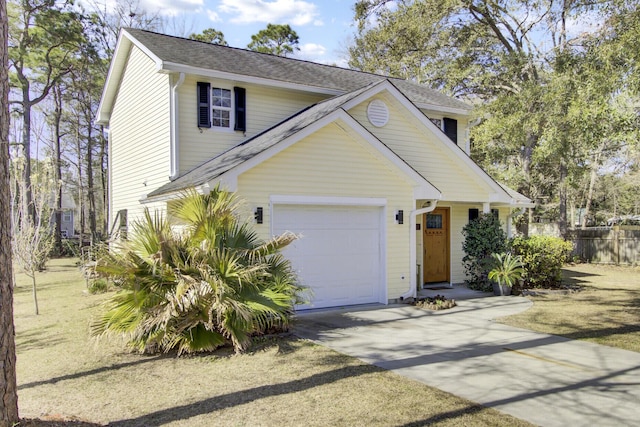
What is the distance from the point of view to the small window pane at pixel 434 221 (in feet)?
47.3

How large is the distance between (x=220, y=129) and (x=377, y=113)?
13.6 feet

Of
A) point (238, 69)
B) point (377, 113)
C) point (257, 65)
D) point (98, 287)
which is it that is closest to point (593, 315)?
point (377, 113)

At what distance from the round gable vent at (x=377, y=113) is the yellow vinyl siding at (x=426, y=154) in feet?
0.34

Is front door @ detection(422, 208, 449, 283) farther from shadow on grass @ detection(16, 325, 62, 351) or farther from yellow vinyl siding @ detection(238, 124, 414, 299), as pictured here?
shadow on grass @ detection(16, 325, 62, 351)

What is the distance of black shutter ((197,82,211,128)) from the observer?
468 inches

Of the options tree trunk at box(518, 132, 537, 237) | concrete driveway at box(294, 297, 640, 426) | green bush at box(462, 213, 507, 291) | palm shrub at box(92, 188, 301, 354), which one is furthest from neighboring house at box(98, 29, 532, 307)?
tree trunk at box(518, 132, 537, 237)

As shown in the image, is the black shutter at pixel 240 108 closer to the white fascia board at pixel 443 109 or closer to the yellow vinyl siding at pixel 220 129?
the yellow vinyl siding at pixel 220 129

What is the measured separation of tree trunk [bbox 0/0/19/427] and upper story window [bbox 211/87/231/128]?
317 inches

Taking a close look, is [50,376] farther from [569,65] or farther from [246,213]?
[569,65]

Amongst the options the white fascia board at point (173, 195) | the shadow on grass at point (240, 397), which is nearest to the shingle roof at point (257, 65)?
the white fascia board at point (173, 195)

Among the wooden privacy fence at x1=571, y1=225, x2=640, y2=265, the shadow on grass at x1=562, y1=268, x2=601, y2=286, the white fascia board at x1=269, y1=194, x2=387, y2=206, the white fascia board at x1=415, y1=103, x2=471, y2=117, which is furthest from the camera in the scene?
the wooden privacy fence at x1=571, y1=225, x2=640, y2=265

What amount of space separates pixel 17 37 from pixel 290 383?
29703mm

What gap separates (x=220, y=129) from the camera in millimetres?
12227

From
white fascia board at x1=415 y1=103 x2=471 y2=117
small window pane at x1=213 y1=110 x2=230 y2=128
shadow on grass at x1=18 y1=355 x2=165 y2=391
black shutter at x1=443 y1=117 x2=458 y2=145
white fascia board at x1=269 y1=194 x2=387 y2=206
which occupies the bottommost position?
shadow on grass at x1=18 y1=355 x2=165 y2=391
